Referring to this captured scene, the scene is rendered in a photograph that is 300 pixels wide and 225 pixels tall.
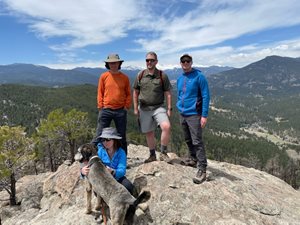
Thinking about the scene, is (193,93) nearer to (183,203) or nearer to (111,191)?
(183,203)

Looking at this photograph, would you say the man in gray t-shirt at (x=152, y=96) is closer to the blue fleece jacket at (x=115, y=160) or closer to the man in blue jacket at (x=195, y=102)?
the man in blue jacket at (x=195, y=102)

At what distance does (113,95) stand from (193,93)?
2.84m

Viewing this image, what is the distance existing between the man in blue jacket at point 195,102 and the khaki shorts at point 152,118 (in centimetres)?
68

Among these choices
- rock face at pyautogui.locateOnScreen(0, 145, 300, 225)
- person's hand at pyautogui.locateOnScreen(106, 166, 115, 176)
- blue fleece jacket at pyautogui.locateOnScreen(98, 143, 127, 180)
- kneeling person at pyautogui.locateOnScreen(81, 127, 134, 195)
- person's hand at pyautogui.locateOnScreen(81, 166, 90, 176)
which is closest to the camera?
person's hand at pyautogui.locateOnScreen(81, 166, 90, 176)

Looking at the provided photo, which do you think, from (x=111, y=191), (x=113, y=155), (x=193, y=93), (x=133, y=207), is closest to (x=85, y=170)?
(x=113, y=155)

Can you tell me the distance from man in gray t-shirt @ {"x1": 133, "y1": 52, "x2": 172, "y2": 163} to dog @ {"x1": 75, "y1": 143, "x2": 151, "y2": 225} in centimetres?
285

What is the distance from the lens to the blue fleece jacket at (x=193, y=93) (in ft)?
30.1

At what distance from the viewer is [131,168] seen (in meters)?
11.3

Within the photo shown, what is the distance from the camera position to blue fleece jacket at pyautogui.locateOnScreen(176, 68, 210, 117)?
9.17m

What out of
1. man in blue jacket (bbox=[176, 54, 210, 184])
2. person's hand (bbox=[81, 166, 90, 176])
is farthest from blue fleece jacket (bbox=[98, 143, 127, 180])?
man in blue jacket (bbox=[176, 54, 210, 184])

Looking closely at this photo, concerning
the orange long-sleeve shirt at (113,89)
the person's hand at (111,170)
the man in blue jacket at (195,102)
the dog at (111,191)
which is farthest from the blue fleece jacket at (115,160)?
the man in blue jacket at (195,102)

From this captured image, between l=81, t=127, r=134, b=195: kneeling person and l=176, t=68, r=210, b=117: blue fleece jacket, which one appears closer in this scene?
l=81, t=127, r=134, b=195: kneeling person

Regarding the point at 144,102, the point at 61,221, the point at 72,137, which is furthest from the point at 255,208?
the point at 72,137

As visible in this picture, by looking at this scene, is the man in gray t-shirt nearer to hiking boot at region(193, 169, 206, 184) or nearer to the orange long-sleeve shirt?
the orange long-sleeve shirt
